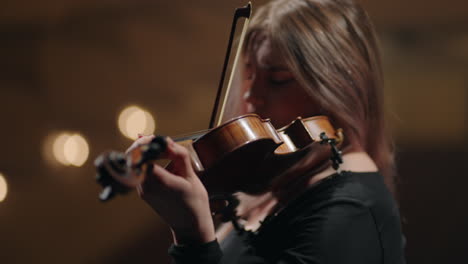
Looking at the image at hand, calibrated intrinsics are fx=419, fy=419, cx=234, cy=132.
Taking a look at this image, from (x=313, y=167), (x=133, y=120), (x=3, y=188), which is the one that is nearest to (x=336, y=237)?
(x=313, y=167)

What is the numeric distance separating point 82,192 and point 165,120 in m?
0.50

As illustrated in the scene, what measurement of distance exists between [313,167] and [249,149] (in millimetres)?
183

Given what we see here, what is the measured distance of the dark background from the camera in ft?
5.51

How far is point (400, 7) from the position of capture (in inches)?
66.1

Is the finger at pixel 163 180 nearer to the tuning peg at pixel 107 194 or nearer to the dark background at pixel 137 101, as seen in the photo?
the tuning peg at pixel 107 194

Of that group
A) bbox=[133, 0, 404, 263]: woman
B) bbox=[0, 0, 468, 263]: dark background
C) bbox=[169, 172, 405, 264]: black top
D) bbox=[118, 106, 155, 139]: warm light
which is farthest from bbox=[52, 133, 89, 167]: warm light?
bbox=[169, 172, 405, 264]: black top

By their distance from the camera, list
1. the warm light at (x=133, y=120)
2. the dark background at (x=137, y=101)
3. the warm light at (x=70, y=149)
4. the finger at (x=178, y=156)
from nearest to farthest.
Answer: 1. the finger at (x=178, y=156)
2. the dark background at (x=137, y=101)
3. the warm light at (x=70, y=149)
4. the warm light at (x=133, y=120)

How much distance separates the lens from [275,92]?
2.64 feet

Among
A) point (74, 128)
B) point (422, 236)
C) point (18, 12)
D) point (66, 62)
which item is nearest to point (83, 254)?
point (74, 128)

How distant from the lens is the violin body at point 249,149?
0.62 m

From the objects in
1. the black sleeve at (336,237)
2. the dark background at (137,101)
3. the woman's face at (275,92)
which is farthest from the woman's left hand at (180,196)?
the dark background at (137,101)

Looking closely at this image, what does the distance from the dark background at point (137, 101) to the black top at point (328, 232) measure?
1.10 metres

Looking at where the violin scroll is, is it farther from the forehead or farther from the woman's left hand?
the forehead

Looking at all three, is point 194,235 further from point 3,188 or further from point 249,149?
point 3,188
